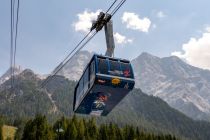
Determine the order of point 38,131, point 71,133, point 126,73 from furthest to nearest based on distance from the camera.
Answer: point 71,133 < point 38,131 < point 126,73

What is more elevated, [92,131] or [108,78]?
[108,78]

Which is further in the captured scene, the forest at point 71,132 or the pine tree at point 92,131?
the pine tree at point 92,131

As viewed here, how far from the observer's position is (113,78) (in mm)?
30031

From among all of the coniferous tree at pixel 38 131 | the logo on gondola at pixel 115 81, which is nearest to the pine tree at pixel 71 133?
the coniferous tree at pixel 38 131

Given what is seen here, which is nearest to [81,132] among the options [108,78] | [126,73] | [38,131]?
[38,131]

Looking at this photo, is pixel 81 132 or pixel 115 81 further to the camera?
pixel 81 132

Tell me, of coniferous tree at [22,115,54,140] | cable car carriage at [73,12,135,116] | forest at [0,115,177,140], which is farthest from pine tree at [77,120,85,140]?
cable car carriage at [73,12,135,116]

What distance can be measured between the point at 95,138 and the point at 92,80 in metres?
103

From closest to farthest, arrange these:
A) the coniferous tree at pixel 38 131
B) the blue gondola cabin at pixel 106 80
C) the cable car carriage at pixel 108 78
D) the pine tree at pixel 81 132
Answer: the cable car carriage at pixel 108 78, the blue gondola cabin at pixel 106 80, the coniferous tree at pixel 38 131, the pine tree at pixel 81 132

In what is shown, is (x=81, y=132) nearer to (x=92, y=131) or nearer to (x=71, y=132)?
(x=71, y=132)

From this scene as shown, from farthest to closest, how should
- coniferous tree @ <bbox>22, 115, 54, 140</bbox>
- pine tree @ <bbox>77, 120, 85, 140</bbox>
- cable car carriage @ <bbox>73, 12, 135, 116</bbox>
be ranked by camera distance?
pine tree @ <bbox>77, 120, 85, 140</bbox> < coniferous tree @ <bbox>22, 115, 54, 140</bbox> < cable car carriage @ <bbox>73, 12, 135, 116</bbox>

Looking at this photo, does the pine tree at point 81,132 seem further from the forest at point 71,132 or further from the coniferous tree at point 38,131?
the coniferous tree at point 38,131

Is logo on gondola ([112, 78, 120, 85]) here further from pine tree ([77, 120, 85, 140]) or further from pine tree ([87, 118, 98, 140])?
pine tree ([87, 118, 98, 140])

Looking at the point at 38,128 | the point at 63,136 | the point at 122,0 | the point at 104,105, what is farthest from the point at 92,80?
the point at 63,136
